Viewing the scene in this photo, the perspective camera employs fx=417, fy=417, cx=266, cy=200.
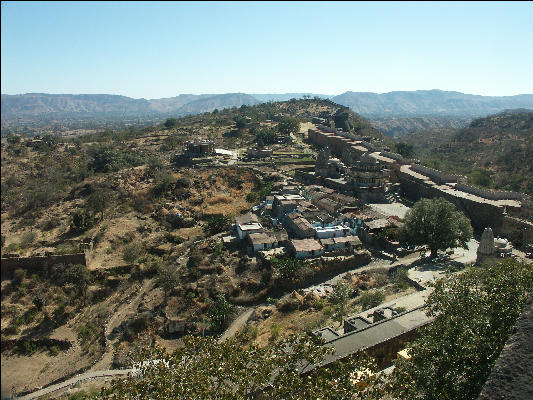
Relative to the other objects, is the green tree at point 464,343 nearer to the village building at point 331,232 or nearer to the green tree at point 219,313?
the green tree at point 219,313

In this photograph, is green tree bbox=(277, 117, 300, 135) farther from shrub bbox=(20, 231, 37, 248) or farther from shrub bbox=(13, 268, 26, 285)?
shrub bbox=(13, 268, 26, 285)

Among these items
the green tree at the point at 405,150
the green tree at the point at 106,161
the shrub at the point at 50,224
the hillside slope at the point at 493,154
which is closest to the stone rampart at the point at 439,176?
the hillside slope at the point at 493,154

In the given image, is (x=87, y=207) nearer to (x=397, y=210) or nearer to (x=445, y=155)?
(x=397, y=210)

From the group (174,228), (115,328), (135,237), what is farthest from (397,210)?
(115,328)

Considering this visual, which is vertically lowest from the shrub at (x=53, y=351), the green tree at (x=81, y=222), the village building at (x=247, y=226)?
the shrub at (x=53, y=351)

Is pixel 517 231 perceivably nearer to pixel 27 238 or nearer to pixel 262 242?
pixel 262 242

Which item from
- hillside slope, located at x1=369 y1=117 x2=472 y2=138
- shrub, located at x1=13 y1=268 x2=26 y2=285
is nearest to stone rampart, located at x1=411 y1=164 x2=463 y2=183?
shrub, located at x1=13 y1=268 x2=26 y2=285
